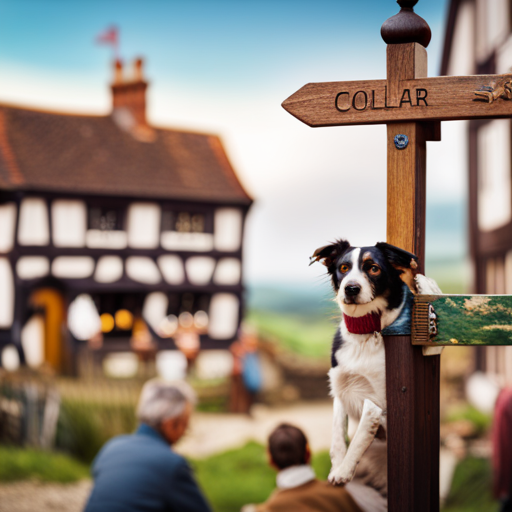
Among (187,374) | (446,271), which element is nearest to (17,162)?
(187,374)

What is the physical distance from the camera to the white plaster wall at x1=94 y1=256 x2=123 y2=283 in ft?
34.6

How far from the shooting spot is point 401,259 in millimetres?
1464

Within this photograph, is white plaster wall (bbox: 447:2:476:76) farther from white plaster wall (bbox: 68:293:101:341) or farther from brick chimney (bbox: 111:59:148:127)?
white plaster wall (bbox: 68:293:101:341)

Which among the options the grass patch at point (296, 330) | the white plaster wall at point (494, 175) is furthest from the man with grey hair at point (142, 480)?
the grass patch at point (296, 330)

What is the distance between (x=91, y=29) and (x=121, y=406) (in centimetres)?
719

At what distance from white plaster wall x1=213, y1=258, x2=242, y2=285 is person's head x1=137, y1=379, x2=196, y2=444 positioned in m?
8.72

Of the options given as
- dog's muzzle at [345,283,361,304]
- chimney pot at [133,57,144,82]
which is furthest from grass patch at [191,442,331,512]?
chimney pot at [133,57,144,82]

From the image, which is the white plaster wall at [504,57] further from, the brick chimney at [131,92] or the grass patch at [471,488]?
the brick chimney at [131,92]

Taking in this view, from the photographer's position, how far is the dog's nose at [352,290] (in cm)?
142

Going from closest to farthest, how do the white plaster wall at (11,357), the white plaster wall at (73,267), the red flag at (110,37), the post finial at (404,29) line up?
the post finial at (404,29), the white plaster wall at (11,357), the white plaster wall at (73,267), the red flag at (110,37)

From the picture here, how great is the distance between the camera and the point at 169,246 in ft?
36.6

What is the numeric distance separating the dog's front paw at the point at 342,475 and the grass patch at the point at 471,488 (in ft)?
18.1

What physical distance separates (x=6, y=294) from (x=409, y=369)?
9250 mm

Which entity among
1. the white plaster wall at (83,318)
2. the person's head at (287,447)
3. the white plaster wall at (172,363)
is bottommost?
the white plaster wall at (172,363)
